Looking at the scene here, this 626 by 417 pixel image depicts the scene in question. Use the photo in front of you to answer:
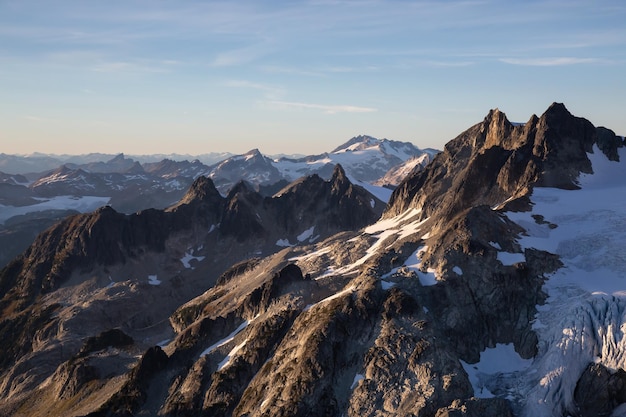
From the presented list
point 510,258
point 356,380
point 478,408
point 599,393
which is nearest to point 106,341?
point 356,380

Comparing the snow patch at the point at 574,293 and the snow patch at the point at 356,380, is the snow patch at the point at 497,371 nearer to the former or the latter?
the snow patch at the point at 574,293

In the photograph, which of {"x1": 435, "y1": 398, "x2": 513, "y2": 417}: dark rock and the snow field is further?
the snow field

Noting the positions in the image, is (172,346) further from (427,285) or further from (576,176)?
(576,176)

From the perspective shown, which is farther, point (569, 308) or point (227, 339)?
point (227, 339)

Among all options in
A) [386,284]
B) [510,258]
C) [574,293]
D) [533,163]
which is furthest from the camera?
[533,163]

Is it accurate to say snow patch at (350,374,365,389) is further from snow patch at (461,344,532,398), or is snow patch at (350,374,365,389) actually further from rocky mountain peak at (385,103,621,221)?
rocky mountain peak at (385,103,621,221)

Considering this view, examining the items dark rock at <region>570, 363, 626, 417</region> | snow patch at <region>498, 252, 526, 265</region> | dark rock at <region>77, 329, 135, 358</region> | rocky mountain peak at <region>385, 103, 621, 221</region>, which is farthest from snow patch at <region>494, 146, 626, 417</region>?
dark rock at <region>77, 329, 135, 358</region>

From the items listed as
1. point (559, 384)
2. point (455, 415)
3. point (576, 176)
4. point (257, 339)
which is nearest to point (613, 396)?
point (559, 384)

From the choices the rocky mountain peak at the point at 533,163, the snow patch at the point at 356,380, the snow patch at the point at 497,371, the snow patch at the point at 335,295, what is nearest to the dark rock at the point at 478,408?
the snow patch at the point at 497,371

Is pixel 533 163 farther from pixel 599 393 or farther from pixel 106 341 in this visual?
pixel 106 341

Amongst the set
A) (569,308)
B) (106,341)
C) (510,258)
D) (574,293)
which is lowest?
(106,341)

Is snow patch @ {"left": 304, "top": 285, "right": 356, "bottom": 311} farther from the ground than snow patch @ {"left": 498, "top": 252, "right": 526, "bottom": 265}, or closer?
closer
